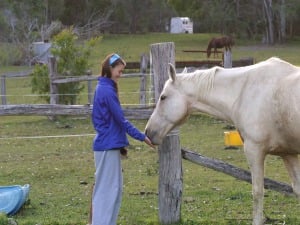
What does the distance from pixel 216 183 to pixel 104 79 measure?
364 cm

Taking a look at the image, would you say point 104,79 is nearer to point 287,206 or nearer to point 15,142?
point 287,206

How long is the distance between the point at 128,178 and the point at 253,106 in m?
4.02

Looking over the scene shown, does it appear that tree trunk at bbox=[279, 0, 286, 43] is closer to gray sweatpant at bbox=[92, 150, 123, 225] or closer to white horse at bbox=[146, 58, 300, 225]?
white horse at bbox=[146, 58, 300, 225]

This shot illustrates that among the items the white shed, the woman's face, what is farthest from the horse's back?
the white shed

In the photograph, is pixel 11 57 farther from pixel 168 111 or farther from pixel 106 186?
pixel 106 186

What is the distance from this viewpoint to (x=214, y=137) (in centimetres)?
1372

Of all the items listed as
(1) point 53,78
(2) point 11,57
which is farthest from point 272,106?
(2) point 11,57

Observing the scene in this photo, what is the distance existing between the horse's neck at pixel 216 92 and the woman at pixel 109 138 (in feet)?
2.03

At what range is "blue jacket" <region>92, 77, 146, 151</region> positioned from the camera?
6113 millimetres

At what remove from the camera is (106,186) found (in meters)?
6.30

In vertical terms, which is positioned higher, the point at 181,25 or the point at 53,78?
the point at 181,25

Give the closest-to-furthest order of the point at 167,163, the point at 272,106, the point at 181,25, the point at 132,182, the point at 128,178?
the point at 272,106, the point at 167,163, the point at 132,182, the point at 128,178, the point at 181,25

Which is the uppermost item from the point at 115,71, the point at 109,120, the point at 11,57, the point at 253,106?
the point at 115,71

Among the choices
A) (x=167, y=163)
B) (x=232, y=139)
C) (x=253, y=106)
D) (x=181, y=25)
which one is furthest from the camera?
(x=181, y=25)
